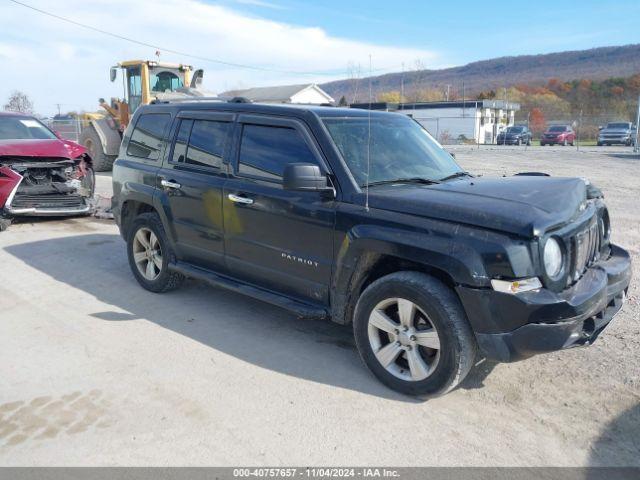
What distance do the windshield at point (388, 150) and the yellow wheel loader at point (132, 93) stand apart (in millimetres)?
11654

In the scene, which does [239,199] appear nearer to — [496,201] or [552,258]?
[496,201]

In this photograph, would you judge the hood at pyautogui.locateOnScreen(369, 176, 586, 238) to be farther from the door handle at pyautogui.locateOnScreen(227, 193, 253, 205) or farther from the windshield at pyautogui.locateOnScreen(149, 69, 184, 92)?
the windshield at pyautogui.locateOnScreen(149, 69, 184, 92)

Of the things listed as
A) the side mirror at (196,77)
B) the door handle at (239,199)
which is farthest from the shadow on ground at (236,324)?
the side mirror at (196,77)

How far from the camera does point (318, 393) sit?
3.81 meters

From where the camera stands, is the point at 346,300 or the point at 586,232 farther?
the point at 346,300

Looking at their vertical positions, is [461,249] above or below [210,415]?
above

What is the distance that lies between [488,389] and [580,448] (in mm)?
771

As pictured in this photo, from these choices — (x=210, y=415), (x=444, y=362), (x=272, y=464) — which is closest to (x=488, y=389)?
(x=444, y=362)

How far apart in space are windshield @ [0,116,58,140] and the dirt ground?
541cm

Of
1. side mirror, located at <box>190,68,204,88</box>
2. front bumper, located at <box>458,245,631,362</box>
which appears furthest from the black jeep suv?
side mirror, located at <box>190,68,204,88</box>

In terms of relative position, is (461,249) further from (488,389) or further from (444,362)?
(488,389)

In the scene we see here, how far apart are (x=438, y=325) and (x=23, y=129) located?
940cm

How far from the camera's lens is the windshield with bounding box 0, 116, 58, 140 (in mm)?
9905

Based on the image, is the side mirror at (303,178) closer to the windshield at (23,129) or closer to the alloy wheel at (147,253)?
the alloy wheel at (147,253)
